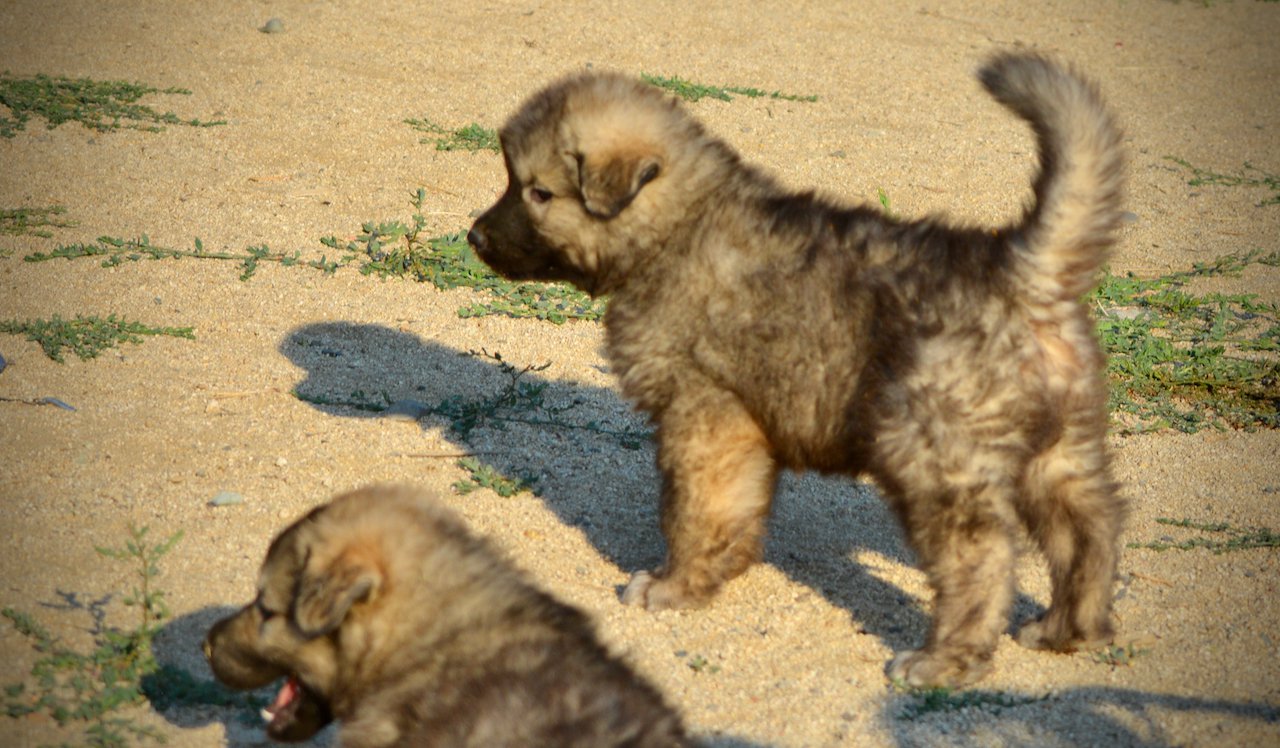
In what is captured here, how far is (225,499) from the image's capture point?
15.6 ft

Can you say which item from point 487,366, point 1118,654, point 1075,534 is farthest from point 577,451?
point 1118,654

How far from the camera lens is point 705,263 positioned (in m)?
4.46

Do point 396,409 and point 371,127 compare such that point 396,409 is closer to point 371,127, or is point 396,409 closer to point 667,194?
point 667,194

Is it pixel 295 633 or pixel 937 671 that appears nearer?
pixel 295 633

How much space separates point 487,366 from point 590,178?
1953 mm

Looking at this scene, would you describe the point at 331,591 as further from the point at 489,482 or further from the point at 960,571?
the point at 489,482

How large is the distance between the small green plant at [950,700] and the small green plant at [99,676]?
2.10 meters

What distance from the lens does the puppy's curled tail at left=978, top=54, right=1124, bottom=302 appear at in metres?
3.91

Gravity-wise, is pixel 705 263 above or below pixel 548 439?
above

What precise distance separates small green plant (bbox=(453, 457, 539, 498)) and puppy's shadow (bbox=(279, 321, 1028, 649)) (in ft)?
0.15

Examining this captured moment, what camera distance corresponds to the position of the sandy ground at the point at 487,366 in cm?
416

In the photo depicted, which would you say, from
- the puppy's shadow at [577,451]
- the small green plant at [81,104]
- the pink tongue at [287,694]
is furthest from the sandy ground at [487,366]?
the pink tongue at [287,694]

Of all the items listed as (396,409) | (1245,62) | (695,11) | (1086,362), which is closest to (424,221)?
(396,409)

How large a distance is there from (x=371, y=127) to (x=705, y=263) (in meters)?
4.99
